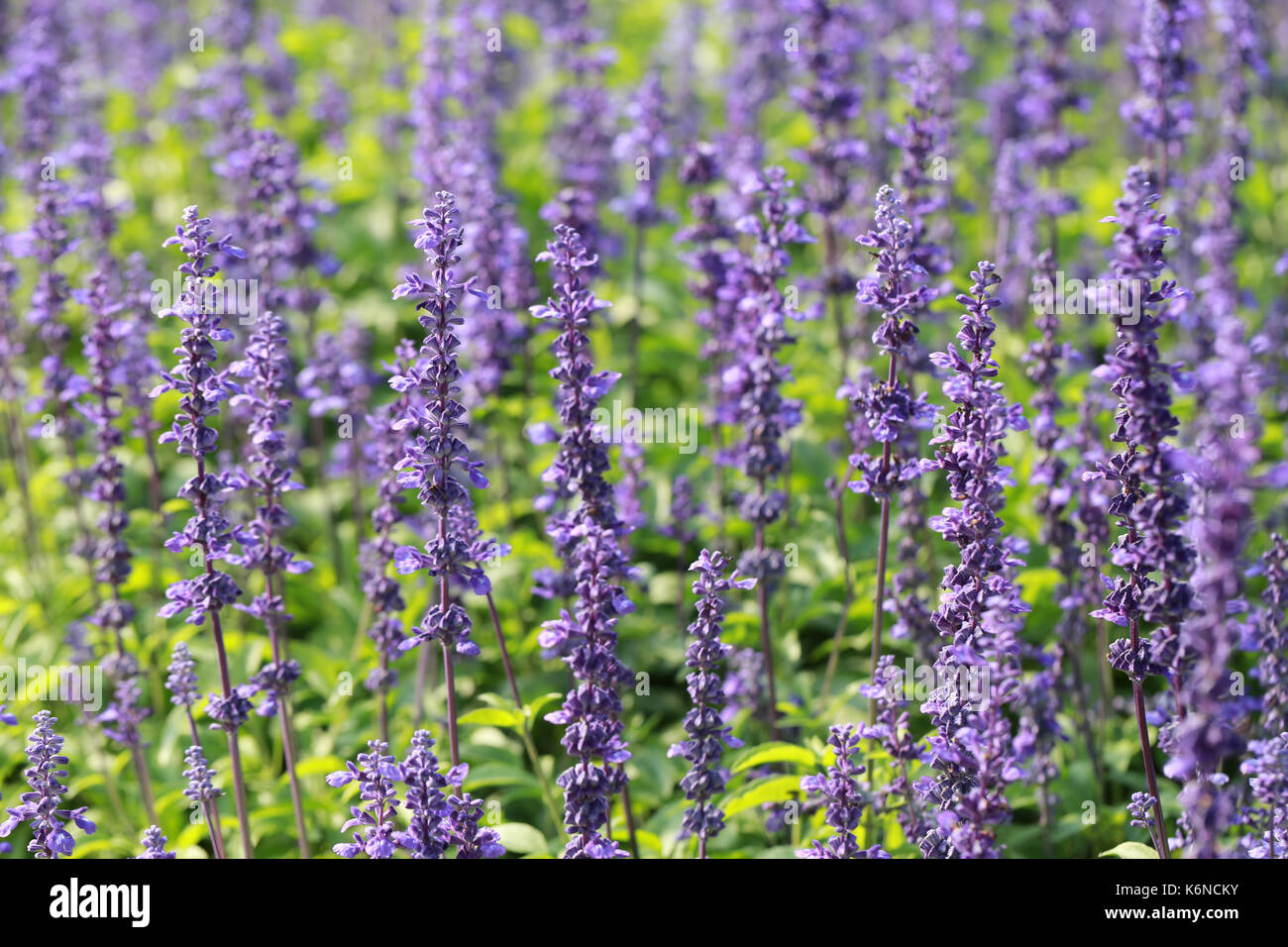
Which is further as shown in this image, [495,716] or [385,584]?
[385,584]

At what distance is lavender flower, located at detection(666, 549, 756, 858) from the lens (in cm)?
564

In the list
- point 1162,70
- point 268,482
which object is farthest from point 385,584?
point 1162,70

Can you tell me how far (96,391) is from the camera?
23.0ft

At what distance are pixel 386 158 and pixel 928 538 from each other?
301 inches

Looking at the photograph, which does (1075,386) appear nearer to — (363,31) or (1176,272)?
(1176,272)

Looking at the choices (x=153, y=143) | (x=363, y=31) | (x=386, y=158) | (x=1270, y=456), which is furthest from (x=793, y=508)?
(x=363, y=31)

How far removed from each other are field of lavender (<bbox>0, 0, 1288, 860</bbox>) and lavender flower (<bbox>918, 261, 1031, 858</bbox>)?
0.02 metres

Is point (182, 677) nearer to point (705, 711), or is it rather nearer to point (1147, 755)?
point (705, 711)

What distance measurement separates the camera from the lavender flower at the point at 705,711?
5645mm

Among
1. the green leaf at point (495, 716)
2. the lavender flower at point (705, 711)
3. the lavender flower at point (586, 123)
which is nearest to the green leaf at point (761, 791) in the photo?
the lavender flower at point (705, 711)

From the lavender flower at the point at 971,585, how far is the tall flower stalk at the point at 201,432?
121 inches

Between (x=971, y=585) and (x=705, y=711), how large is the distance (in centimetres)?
133

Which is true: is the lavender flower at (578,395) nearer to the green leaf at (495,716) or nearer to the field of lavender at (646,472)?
the field of lavender at (646,472)

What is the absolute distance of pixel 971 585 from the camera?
5.47 m
